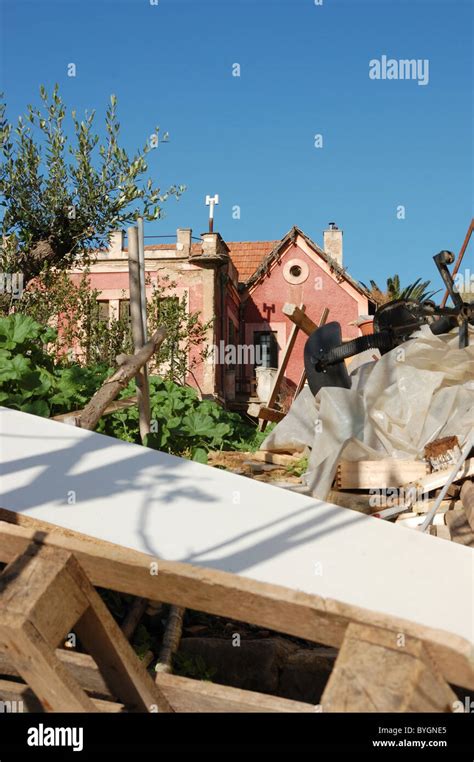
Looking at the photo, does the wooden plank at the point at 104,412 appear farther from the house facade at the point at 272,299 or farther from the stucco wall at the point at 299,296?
the stucco wall at the point at 299,296

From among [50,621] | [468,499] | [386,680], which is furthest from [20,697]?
[468,499]

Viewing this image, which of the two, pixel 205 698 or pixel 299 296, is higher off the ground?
pixel 299 296

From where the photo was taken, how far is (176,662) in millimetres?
3725

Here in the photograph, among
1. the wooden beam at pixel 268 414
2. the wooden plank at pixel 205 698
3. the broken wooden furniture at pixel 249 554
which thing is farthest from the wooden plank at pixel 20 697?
the wooden beam at pixel 268 414

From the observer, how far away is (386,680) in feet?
5.33

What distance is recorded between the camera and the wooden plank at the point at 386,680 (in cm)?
161

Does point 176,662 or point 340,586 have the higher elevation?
point 340,586

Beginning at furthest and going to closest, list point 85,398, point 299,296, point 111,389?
point 299,296 → point 85,398 → point 111,389

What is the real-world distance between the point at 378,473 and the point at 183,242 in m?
18.1

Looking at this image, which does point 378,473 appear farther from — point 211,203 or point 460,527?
point 211,203

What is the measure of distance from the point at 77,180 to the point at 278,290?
57.3ft
